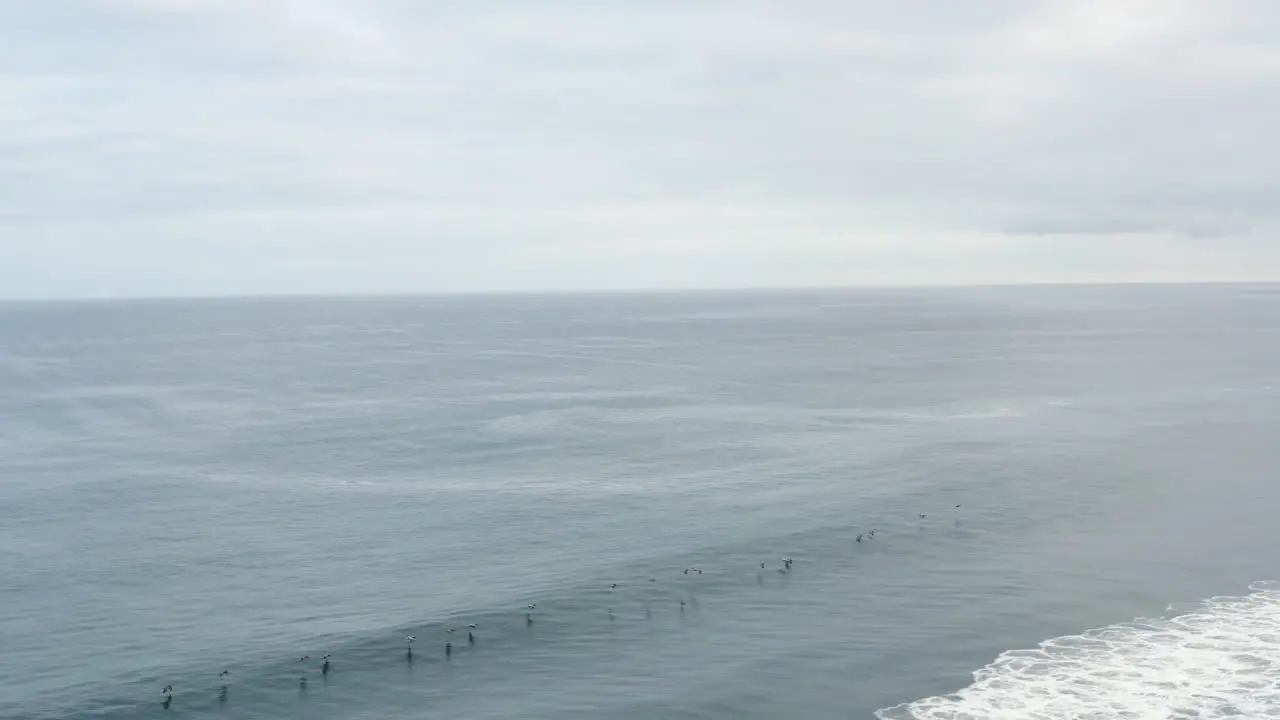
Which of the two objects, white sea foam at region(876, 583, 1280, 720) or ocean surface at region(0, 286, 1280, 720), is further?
ocean surface at region(0, 286, 1280, 720)

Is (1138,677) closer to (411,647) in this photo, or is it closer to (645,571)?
(645,571)

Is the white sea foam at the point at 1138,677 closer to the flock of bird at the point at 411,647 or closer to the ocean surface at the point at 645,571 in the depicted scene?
the ocean surface at the point at 645,571

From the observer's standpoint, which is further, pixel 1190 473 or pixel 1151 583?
pixel 1190 473

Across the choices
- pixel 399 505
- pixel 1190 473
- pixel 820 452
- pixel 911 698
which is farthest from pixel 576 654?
pixel 1190 473

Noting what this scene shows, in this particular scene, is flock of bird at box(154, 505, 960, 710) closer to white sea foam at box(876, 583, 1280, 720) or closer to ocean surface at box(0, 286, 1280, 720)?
ocean surface at box(0, 286, 1280, 720)

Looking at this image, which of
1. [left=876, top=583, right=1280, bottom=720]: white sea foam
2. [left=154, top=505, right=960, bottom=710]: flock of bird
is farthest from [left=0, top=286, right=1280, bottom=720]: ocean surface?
[left=154, top=505, right=960, bottom=710]: flock of bird

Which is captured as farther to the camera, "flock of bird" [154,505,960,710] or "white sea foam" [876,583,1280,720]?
"flock of bird" [154,505,960,710]

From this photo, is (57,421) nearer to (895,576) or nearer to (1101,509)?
(895,576)

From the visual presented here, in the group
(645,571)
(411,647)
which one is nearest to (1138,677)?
(645,571)

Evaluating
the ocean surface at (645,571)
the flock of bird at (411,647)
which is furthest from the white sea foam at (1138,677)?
the flock of bird at (411,647)
